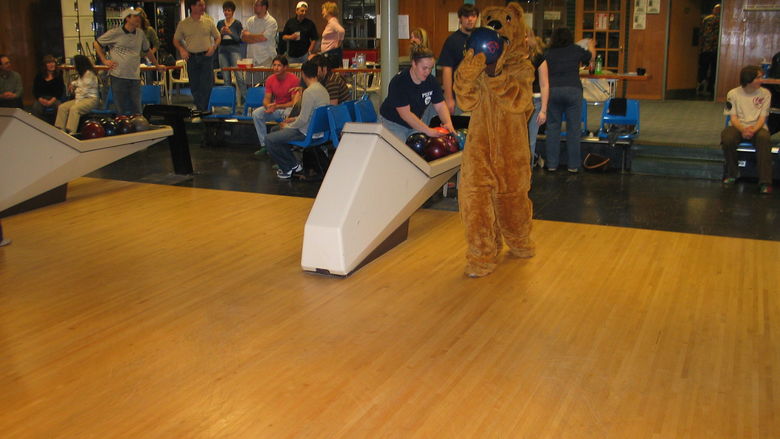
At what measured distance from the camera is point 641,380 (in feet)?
10.7

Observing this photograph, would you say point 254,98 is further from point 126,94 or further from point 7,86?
point 7,86

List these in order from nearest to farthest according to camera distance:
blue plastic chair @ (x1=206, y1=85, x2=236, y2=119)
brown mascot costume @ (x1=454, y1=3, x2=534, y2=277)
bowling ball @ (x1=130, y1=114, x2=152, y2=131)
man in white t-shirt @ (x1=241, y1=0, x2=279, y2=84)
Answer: brown mascot costume @ (x1=454, y1=3, x2=534, y2=277)
bowling ball @ (x1=130, y1=114, x2=152, y2=131)
blue plastic chair @ (x1=206, y1=85, x2=236, y2=119)
man in white t-shirt @ (x1=241, y1=0, x2=279, y2=84)

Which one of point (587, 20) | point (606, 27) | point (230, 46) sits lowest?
point (230, 46)

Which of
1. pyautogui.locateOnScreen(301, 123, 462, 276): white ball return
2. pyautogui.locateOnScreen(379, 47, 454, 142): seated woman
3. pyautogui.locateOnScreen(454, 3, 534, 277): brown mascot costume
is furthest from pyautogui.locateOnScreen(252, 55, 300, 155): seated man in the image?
pyautogui.locateOnScreen(454, 3, 534, 277): brown mascot costume

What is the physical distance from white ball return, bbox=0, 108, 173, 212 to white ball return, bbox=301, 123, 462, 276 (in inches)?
106

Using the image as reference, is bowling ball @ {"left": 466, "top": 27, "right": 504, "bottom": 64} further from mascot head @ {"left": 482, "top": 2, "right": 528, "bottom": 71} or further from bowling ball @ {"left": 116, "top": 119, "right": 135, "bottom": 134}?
bowling ball @ {"left": 116, "top": 119, "right": 135, "bottom": 134}

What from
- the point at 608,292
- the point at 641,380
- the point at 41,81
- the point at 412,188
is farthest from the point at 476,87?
the point at 41,81

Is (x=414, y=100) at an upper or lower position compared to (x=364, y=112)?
upper

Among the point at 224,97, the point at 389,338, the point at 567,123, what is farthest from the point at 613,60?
the point at 389,338

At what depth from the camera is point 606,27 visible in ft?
41.8

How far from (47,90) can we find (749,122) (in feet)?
28.8

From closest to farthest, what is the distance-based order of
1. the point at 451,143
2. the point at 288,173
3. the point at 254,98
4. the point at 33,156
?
the point at 451,143
the point at 33,156
the point at 288,173
the point at 254,98

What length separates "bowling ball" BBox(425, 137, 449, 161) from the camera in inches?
222

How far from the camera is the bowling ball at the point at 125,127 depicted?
706 centimetres
